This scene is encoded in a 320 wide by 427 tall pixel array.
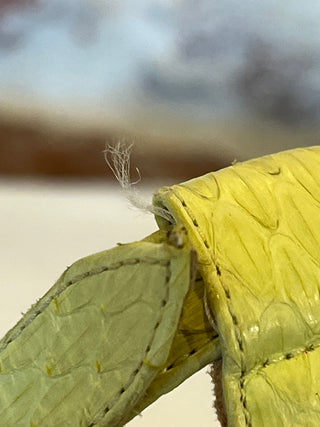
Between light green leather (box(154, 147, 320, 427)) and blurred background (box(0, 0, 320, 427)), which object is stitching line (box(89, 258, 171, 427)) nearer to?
light green leather (box(154, 147, 320, 427))

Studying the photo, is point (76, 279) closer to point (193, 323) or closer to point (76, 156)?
point (193, 323)

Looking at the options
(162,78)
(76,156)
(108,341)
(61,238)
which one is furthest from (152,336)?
(162,78)

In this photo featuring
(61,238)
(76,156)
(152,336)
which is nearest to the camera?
(152,336)

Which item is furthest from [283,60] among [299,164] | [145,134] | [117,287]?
[117,287]

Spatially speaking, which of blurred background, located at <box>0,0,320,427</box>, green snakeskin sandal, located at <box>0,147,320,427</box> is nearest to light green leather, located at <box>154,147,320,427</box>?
green snakeskin sandal, located at <box>0,147,320,427</box>

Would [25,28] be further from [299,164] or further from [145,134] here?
[299,164]

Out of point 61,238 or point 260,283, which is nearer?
point 260,283

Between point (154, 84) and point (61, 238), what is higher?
point (154, 84)
